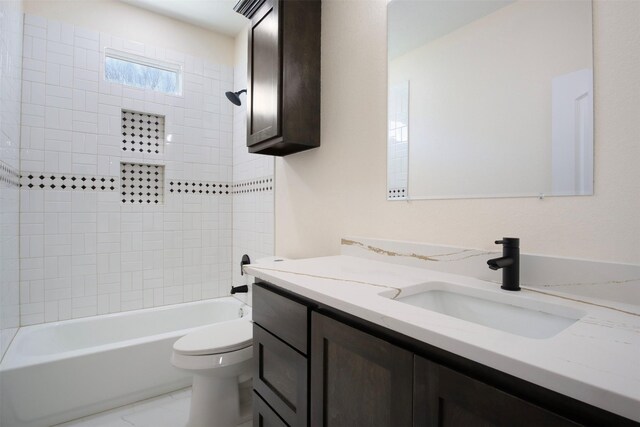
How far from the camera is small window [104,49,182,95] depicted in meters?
2.54

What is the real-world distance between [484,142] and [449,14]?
54 centimetres

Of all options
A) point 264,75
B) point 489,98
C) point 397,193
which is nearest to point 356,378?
point 397,193

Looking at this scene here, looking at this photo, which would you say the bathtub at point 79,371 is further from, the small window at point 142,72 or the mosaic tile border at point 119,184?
the small window at point 142,72

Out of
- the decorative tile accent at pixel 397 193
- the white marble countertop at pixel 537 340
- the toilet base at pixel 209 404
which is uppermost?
the decorative tile accent at pixel 397 193

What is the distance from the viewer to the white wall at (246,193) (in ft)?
7.97

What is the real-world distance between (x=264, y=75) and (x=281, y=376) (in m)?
1.48

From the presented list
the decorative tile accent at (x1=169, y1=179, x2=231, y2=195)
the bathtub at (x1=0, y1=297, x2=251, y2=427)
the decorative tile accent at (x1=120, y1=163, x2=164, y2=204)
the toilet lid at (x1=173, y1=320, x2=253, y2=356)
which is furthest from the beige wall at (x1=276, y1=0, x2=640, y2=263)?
the decorative tile accent at (x1=120, y1=163, x2=164, y2=204)

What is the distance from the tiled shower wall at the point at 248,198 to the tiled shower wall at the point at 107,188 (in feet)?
0.36

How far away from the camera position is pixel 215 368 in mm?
1596

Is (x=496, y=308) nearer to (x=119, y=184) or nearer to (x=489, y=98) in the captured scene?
(x=489, y=98)

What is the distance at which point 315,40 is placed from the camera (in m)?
1.75

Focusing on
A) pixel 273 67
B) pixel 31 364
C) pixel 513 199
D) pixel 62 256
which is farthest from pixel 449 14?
pixel 62 256

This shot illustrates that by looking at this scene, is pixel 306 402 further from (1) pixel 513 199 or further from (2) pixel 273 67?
(2) pixel 273 67

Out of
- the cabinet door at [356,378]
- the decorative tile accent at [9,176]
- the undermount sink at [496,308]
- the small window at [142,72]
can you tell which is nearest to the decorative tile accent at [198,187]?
the small window at [142,72]
